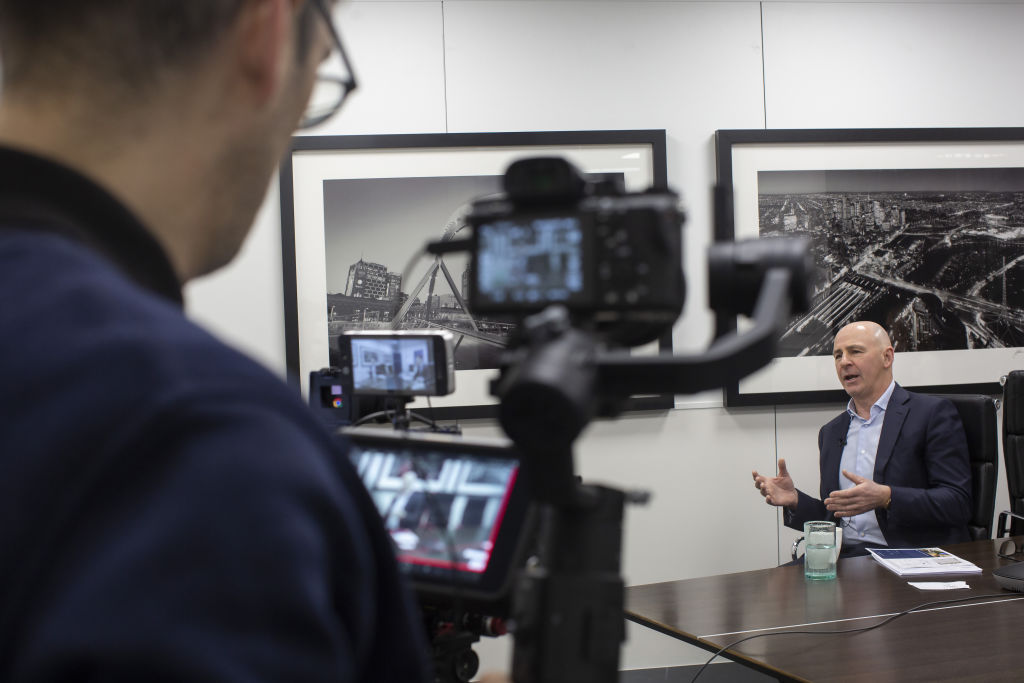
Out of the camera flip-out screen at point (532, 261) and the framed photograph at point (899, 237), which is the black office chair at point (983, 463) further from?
the camera flip-out screen at point (532, 261)

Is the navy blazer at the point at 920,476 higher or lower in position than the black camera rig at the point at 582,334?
lower

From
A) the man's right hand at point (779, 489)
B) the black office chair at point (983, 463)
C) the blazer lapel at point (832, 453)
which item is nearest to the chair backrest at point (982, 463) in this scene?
the black office chair at point (983, 463)

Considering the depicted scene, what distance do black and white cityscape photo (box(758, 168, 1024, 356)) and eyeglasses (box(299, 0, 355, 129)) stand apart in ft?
9.62

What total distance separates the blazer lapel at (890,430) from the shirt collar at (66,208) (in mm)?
2938

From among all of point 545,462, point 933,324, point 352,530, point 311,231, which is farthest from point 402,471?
point 933,324

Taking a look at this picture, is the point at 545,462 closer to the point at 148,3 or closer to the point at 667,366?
the point at 667,366

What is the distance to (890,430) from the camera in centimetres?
296

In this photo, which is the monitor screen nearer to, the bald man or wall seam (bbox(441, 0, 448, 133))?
the bald man

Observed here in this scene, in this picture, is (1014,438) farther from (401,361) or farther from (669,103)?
(401,361)

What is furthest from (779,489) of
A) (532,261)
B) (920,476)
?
A: (532,261)

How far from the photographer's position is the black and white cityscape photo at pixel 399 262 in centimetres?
317

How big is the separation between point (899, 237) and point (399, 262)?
2081 mm

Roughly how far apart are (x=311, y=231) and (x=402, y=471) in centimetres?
228

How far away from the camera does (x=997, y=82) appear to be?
3.63 m
